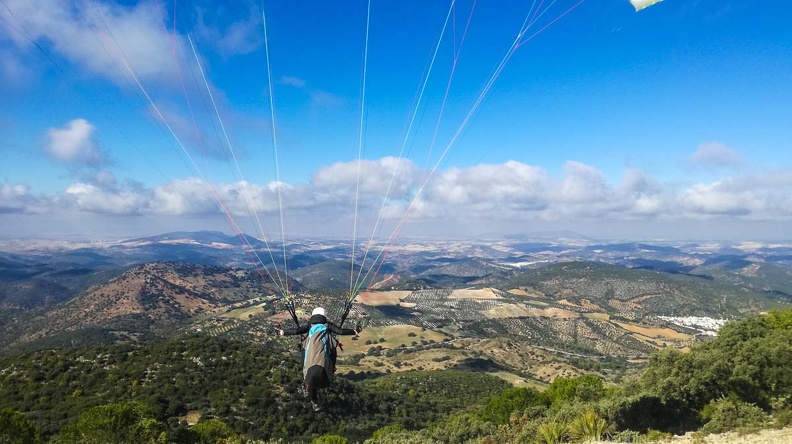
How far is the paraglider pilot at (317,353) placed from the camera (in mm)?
12430

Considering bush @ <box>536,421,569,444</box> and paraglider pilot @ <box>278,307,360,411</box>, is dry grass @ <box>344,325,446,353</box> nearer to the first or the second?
bush @ <box>536,421,569,444</box>

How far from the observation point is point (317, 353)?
12.7m

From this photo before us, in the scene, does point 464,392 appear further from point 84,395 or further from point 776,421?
point 776,421

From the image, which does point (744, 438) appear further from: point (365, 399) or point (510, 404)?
point (365, 399)

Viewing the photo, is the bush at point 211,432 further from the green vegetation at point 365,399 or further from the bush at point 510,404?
the bush at point 510,404

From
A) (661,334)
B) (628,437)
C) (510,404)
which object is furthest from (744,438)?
(661,334)

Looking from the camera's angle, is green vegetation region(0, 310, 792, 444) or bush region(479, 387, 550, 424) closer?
green vegetation region(0, 310, 792, 444)

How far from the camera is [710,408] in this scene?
2022cm

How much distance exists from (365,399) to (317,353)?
5978cm

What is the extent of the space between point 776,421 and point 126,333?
671ft

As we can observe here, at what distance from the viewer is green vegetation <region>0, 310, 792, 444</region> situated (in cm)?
2072

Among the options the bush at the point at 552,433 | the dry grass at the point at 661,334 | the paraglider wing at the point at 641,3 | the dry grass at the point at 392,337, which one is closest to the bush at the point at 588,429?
the bush at the point at 552,433

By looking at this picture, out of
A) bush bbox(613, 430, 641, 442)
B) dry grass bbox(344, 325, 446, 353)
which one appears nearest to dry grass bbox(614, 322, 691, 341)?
dry grass bbox(344, 325, 446, 353)

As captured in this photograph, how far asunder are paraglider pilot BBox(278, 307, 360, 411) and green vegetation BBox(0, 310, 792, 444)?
11.2m
